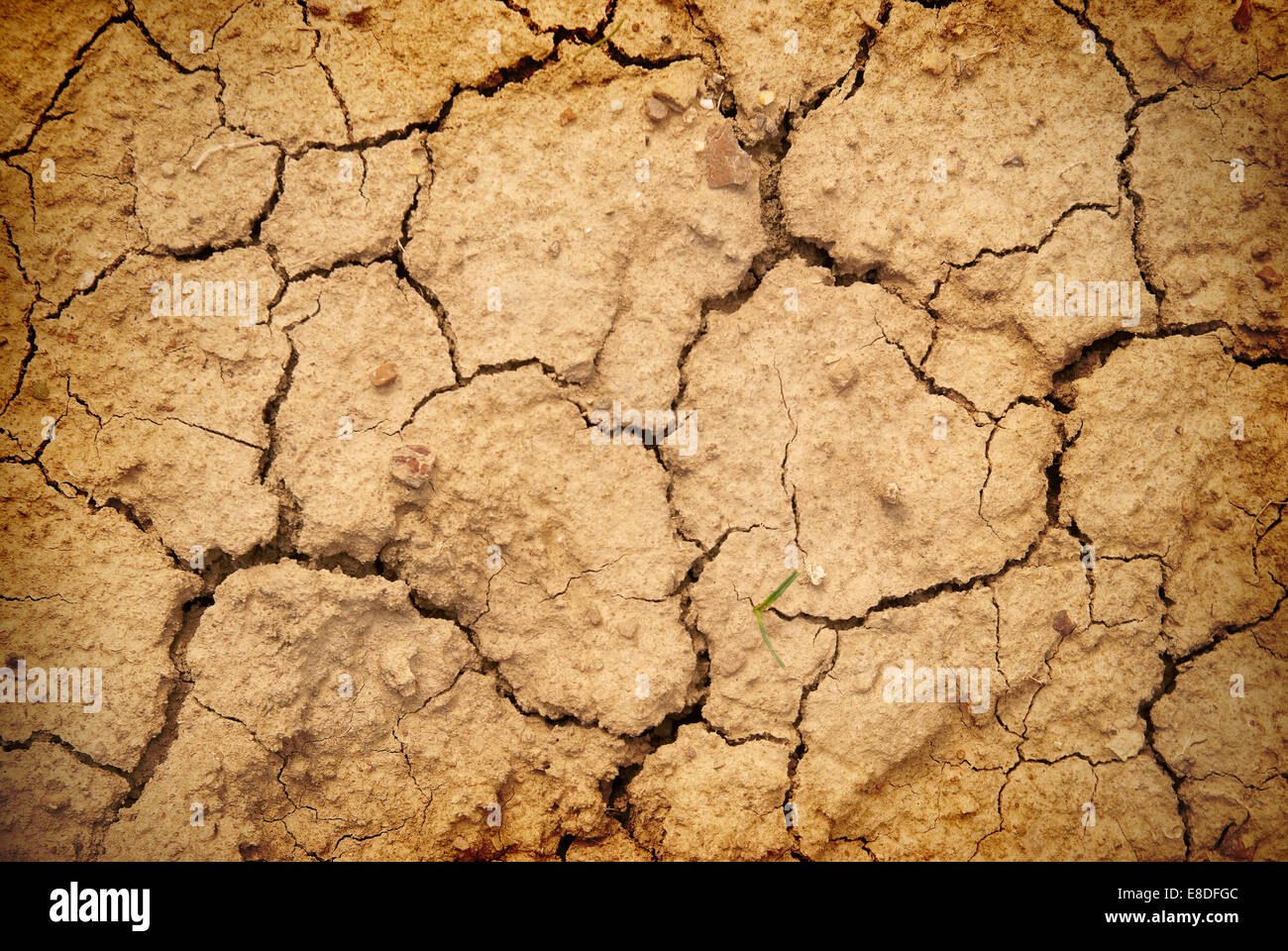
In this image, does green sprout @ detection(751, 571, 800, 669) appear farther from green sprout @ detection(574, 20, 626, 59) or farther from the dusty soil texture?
green sprout @ detection(574, 20, 626, 59)

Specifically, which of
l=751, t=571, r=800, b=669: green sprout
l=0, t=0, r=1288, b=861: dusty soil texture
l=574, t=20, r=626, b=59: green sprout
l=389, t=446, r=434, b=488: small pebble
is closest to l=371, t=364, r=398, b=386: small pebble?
l=0, t=0, r=1288, b=861: dusty soil texture

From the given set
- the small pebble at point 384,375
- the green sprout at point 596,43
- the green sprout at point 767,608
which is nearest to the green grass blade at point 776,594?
the green sprout at point 767,608

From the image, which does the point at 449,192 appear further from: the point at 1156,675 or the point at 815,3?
the point at 1156,675

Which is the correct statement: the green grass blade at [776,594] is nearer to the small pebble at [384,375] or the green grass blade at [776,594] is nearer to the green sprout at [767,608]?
the green sprout at [767,608]

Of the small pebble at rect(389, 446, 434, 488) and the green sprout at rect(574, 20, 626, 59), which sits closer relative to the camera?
the small pebble at rect(389, 446, 434, 488)

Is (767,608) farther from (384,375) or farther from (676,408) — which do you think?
(384,375)
